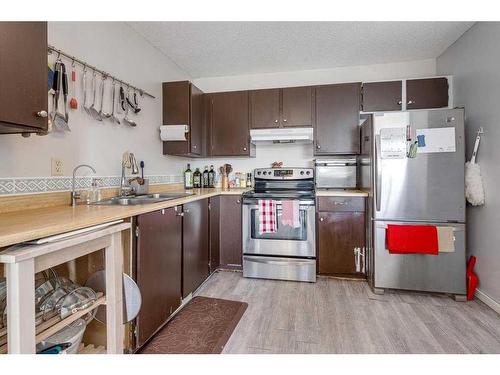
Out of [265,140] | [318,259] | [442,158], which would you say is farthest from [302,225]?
[442,158]

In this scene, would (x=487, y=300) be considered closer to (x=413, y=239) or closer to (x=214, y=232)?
(x=413, y=239)

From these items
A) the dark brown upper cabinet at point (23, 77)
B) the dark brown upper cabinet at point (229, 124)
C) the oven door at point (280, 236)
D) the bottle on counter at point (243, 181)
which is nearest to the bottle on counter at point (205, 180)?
the dark brown upper cabinet at point (229, 124)

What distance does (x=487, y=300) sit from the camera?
212 cm

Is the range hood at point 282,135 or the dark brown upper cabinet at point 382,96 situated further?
the range hood at point 282,135

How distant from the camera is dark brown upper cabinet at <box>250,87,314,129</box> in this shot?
306 cm

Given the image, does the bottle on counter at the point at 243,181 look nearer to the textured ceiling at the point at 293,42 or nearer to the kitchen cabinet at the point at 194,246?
the kitchen cabinet at the point at 194,246

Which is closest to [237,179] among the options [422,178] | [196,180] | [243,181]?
[243,181]

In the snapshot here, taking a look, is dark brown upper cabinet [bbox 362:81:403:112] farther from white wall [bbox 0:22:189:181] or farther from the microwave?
white wall [bbox 0:22:189:181]

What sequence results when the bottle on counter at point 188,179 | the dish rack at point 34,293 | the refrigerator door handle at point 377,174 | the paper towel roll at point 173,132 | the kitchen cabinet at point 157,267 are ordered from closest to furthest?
1. the dish rack at point 34,293
2. the kitchen cabinet at point 157,267
3. the refrigerator door handle at point 377,174
4. the paper towel roll at point 173,132
5. the bottle on counter at point 188,179

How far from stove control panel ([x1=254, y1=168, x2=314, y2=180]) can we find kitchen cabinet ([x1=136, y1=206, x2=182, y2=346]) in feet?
4.47

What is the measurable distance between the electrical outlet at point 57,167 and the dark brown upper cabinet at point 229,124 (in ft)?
5.82

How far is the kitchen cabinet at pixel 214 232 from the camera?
2.68 metres

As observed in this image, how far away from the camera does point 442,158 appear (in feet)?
7.22

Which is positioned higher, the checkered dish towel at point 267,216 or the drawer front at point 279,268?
the checkered dish towel at point 267,216
